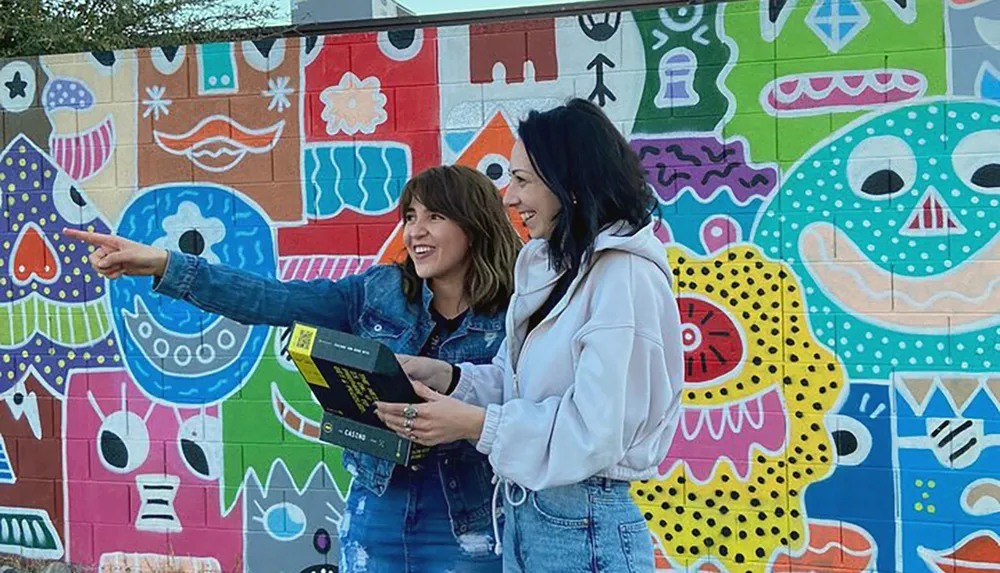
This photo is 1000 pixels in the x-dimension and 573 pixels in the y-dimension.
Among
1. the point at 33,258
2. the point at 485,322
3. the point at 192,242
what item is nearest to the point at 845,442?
the point at 485,322

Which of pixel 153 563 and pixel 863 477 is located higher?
pixel 863 477

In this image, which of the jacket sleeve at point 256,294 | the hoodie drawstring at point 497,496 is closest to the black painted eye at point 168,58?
the jacket sleeve at point 256,294

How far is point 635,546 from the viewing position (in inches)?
83.5

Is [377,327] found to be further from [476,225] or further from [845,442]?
[845,442]

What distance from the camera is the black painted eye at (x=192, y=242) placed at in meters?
4.62

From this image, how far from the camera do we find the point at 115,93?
471 cm

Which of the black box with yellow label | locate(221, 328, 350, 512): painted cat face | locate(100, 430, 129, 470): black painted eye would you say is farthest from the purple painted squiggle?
locate(100, 430, 129, 470): black painted eye

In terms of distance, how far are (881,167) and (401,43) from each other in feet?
6.02

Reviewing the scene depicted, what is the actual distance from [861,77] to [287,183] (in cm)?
219

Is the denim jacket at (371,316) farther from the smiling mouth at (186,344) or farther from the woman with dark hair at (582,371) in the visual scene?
the smiling mouth at (186,344)

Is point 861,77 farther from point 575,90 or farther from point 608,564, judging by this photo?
point 608,564

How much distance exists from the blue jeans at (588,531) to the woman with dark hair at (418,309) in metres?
0.41

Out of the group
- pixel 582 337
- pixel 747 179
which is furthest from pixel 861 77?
pixel 582 337

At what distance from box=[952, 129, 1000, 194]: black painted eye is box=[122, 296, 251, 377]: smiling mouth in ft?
8.89
